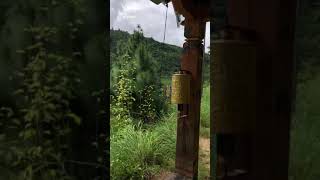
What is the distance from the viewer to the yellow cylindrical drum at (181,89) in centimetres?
352

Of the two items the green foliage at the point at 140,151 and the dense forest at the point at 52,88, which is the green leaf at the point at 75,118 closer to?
the dense forest at the point at 52,88

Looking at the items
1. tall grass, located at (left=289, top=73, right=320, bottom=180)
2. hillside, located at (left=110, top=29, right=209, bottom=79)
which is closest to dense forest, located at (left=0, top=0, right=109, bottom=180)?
tall grass, located at (left=289, top=73, right=320, bottom=180)

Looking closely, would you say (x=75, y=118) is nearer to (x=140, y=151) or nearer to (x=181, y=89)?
(x=181, y=89)

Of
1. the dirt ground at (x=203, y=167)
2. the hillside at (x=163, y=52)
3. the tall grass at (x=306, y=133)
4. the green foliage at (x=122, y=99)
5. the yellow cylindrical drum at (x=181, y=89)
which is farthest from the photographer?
the hillside at (x=163, y=52)

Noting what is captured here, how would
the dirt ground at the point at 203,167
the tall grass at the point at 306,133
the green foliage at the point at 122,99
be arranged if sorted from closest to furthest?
the tall grass at the point at 306,133
the dirt ground at the point at 203,167
the green foliage at the point at 122,99

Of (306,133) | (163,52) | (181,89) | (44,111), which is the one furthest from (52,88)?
(163,52)

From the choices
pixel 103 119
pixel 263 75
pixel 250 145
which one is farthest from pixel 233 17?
pixel 103 119

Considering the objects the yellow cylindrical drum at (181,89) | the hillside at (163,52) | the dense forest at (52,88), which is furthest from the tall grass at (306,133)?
the hillside at (163,52)

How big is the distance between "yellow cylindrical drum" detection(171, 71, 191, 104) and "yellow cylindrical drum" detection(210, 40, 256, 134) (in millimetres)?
2129

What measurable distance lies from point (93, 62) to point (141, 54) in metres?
5.82

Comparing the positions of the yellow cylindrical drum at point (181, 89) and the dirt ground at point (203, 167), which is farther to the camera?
the dirt ground at point (203, 167)

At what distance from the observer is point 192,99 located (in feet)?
11.8

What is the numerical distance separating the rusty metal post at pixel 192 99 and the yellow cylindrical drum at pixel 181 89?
52 millimetres

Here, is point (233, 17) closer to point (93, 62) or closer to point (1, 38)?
point (93, 62)
